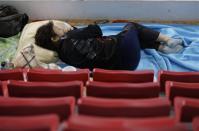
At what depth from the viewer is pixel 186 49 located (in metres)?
1.96

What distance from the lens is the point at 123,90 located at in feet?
3.65

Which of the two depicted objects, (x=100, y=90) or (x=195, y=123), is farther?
(x=100, y=90)

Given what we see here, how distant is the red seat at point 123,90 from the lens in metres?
1.11

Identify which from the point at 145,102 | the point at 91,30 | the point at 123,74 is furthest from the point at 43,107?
the point at 91,30

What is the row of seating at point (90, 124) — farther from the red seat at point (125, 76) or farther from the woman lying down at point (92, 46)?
the woman lying down at point (92, 46)

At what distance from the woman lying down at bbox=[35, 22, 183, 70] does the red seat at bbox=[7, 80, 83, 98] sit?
1.84 feet

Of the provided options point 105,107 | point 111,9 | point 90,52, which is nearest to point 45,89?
point 105,107

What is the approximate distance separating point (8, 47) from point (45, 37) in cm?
42

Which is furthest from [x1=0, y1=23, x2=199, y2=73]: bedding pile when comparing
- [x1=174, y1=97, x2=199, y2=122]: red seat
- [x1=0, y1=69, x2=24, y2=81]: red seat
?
[x1=174, y1=97, x2=199, y2=122]: red seat

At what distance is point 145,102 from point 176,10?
1569mm

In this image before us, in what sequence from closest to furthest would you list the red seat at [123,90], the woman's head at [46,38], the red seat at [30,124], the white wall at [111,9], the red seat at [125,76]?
the red seat at [30,124]
the red seat at [123,90]
the red seat at [125,76]
the woman's head at [46,38]
the white wall at [111,9]

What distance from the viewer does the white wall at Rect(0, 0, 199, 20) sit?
2.36 metres

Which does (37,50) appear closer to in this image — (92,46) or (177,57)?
(92,46)

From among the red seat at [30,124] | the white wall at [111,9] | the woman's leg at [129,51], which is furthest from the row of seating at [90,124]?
the white wall at [111,9]
